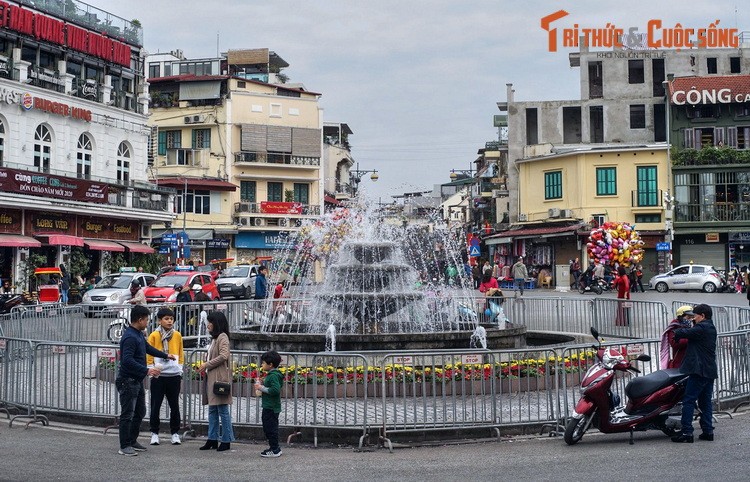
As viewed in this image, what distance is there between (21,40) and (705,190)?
3887cm

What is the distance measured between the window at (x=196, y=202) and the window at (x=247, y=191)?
346cm

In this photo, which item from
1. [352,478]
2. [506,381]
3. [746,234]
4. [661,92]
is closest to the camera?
[352,478]

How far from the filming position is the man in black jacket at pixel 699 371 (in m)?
10.5

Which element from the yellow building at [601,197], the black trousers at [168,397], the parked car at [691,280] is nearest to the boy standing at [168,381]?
the black trousers at [168,397]

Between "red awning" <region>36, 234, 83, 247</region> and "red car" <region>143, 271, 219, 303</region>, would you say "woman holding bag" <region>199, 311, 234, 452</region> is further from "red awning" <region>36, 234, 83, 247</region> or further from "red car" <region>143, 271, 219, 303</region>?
"red awning" <region>36, 234, 83, 247</region>

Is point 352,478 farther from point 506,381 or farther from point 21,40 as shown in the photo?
point 21,40

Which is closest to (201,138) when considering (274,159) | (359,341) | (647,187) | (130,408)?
(274,159)

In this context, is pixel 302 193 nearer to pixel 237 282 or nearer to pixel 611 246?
pixel 237 282

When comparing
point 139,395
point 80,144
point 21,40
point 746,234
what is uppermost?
point 21,40

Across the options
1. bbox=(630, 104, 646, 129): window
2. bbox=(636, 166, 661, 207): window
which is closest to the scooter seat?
bbox=(636, 166, 661, 207): window

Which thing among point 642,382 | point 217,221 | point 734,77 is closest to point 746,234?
point 734,77

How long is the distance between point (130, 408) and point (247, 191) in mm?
63188

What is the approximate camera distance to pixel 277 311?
22.7m

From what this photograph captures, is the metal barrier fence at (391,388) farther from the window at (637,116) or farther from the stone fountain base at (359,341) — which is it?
the window at (637,116)
